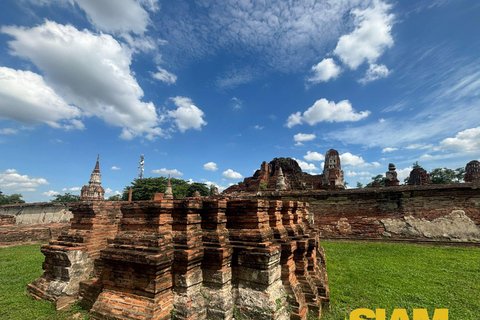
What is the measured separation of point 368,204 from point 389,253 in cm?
235

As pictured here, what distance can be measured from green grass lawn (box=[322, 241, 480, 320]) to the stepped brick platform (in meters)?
1.31

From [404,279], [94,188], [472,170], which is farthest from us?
[94,188]

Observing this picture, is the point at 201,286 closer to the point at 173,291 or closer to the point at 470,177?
the point at 173,291

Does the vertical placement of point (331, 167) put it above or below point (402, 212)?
above

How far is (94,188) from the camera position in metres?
24.7

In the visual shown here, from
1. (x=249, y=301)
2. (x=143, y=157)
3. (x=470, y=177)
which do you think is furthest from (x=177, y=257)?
(x=143, y=157)

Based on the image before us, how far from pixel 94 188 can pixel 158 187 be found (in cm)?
1653

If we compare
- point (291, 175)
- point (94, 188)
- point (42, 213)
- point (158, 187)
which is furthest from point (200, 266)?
point (158, 187)

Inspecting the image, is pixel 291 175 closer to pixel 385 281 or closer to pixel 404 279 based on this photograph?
pixel 404 279

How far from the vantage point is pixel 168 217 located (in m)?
3.13

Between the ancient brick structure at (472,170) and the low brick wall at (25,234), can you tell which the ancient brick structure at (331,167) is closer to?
the ancient brick structure at (472,170)

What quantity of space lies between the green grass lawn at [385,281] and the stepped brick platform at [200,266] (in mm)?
1073


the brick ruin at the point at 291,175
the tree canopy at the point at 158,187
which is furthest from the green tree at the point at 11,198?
the brick ruin at the point at 291,175

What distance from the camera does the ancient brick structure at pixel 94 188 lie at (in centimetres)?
2364
